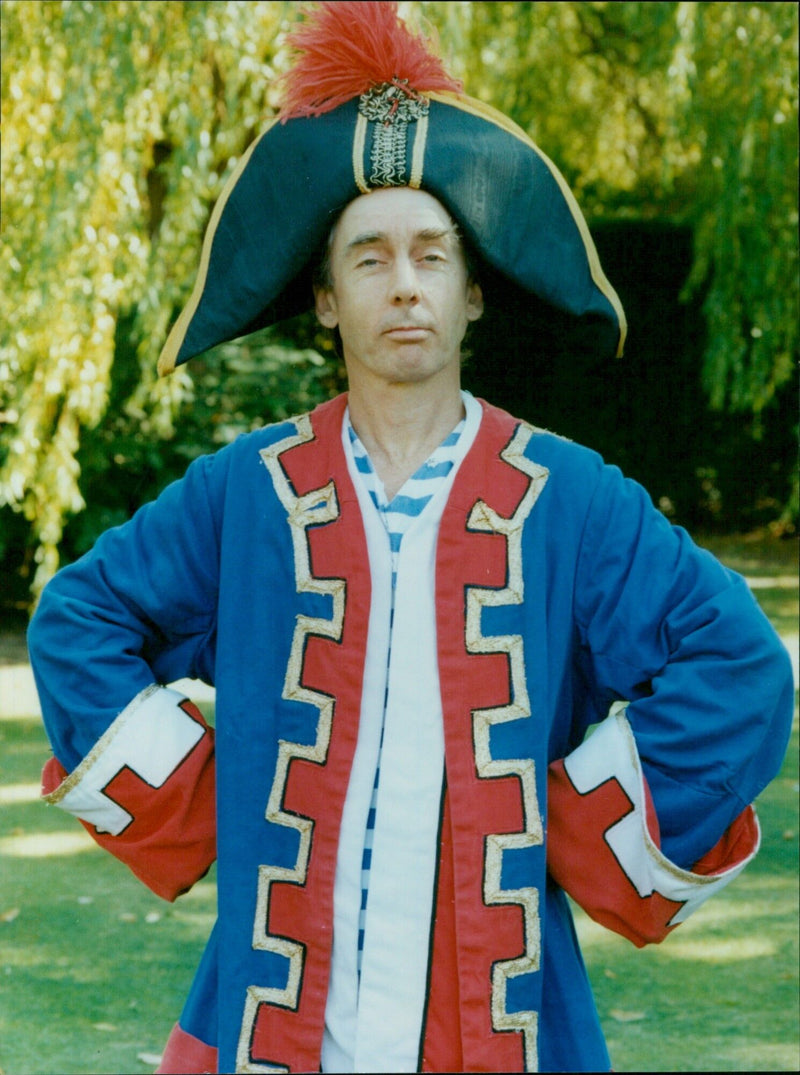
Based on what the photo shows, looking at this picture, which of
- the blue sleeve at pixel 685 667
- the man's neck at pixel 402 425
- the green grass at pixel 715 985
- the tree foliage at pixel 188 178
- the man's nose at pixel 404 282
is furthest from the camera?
the tree foliage at pixel 188 178

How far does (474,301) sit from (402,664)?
0.56 meters

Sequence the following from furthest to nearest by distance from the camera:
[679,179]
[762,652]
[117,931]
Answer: [679,179] → [117,931] → [762,652]

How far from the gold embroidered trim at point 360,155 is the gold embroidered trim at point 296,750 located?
16.2 inches

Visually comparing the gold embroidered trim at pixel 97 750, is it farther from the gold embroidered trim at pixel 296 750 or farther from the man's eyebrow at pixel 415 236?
the man's eyebrow at pixel 415 236

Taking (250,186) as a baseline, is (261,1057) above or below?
below

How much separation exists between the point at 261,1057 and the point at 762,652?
83cm

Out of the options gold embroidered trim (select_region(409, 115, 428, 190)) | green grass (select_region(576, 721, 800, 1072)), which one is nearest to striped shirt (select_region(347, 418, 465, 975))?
gold embroidered trim (select_region(409, 115, 428, 190))

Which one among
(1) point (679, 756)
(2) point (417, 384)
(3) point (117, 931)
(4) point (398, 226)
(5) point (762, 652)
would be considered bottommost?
(3) point (117, 931)

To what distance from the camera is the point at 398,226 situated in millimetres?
2016

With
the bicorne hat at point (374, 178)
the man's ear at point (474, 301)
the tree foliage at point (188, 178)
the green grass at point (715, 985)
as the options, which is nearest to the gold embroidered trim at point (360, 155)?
the bicorne hat at point (374, 178)

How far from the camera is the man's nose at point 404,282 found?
199 cm

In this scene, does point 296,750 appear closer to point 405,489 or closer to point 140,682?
point 140,682

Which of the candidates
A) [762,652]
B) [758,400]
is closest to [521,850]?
[762,652]

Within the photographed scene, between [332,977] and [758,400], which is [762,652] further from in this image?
[758,400]
